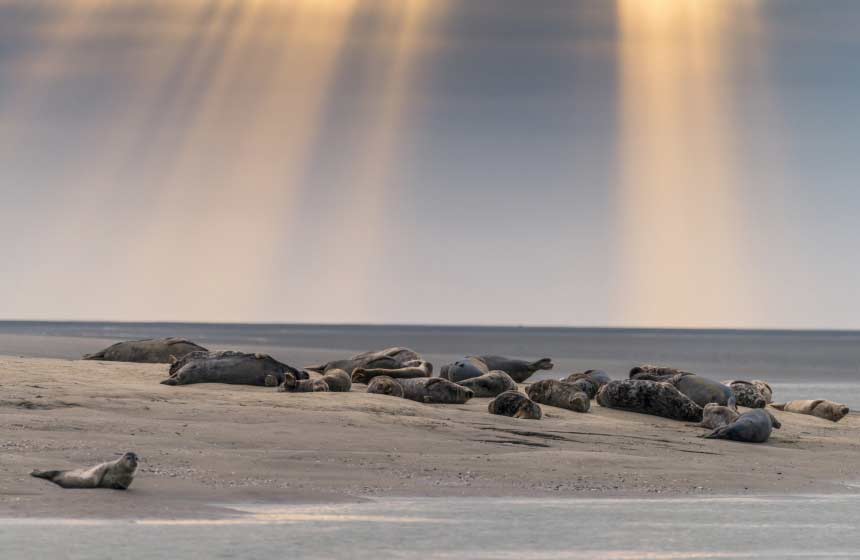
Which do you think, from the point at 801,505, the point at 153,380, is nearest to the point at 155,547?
the point at 801,505

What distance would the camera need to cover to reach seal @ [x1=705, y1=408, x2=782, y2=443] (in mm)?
15008

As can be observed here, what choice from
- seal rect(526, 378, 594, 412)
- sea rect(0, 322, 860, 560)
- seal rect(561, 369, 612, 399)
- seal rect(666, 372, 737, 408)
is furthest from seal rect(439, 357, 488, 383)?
sea rect(0, 322, 860, 560)

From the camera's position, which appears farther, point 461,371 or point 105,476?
point 461,371

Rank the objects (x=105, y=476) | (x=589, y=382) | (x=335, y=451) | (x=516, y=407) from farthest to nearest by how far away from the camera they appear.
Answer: (x=589, y=382) → (x=516, y=407) → (x=335, y=451) → (x=105, y=476)

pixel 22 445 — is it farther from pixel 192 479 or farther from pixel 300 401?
Result: pixel 300 401

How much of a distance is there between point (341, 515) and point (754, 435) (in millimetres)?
8595

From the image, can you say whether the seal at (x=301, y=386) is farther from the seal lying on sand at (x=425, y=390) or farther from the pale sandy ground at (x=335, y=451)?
the seal lying on sand at (x=425, y=390)

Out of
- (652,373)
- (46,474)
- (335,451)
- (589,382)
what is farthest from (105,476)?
(652,373)

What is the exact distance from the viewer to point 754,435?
1507cm

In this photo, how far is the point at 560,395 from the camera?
57.7 feet

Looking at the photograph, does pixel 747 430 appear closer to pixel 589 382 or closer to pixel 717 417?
pixel 717 417

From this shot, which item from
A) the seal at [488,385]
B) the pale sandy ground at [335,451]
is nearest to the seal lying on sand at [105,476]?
the pale sandy ground at [335,451]

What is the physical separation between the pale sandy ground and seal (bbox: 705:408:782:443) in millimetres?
256

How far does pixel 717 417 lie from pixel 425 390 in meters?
4.38
